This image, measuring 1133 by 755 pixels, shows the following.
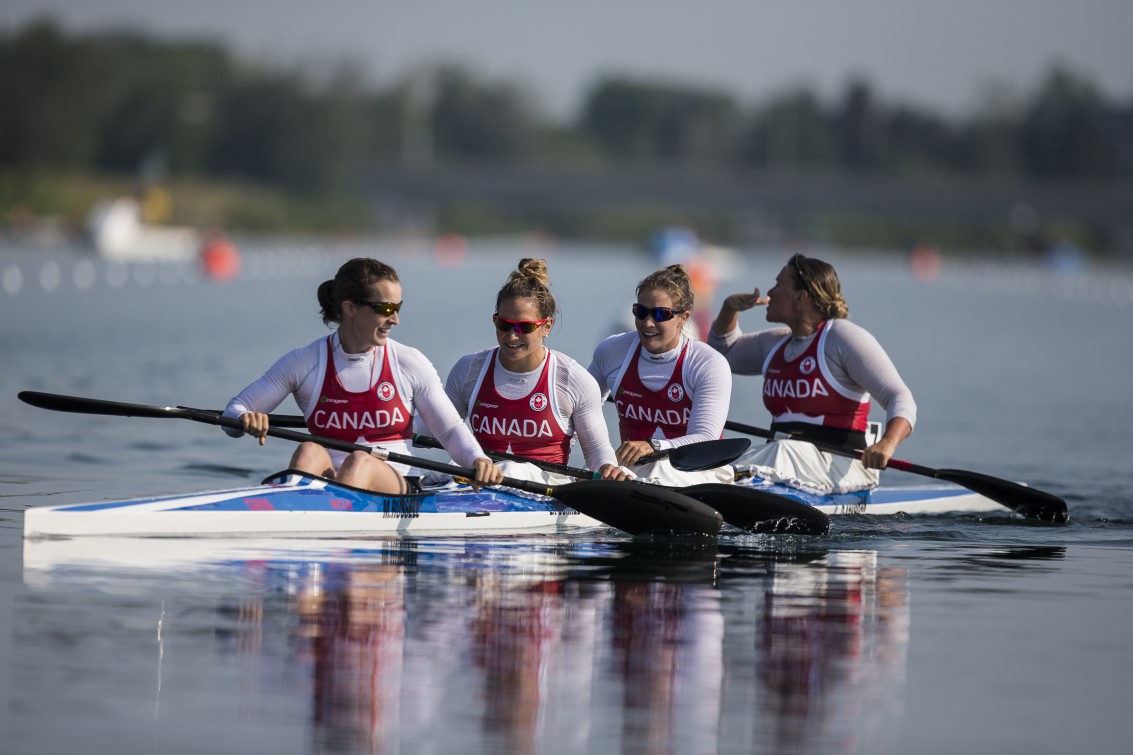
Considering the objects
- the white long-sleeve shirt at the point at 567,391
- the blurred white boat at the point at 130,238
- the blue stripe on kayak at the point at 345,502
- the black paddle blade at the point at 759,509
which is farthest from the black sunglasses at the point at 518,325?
the blurred white boat at the point at 130,238

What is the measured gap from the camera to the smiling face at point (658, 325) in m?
10.1

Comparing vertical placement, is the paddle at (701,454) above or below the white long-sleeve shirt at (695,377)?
below

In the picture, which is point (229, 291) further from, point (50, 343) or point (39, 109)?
point (39, 109)

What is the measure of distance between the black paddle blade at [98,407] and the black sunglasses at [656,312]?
2599 mm

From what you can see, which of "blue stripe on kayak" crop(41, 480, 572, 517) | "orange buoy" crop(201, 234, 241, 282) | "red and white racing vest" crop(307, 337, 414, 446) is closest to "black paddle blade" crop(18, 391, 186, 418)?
"blue stripe on kayak" crop(41, 480, 572, 517)

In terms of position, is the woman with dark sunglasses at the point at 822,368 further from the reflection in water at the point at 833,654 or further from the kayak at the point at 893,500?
the reflection in water at the point at 833,654

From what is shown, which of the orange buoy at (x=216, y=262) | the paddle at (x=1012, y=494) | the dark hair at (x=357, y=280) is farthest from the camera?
the orange buoy at (x=216, y=262)

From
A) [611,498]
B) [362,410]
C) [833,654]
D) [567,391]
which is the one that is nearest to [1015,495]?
[611,498]

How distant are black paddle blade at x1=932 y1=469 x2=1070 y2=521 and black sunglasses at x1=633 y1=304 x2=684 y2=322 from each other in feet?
7.63

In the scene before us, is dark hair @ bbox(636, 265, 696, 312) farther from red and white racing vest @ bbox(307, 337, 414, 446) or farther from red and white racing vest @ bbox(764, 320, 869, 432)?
red and white racing vest @ bbox(307, 337, 414, 446)

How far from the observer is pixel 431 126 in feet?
519

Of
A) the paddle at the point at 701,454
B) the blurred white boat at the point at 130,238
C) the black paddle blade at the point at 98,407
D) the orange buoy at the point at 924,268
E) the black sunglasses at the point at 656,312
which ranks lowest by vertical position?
the paddle at the point at 701,454

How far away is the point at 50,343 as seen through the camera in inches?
1022

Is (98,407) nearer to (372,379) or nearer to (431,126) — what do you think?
(372,379)
